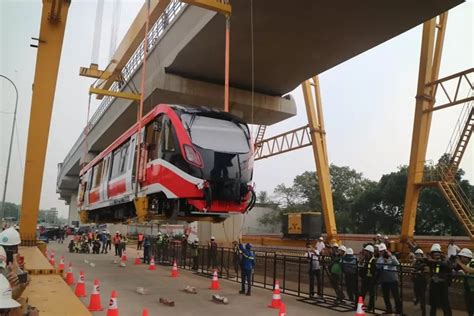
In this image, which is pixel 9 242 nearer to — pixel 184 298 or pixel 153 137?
pixel 153 137

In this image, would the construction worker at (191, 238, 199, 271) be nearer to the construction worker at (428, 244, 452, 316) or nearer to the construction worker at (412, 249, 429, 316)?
the construction worker at (412, 249, 429, 316)

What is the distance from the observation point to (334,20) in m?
15.2

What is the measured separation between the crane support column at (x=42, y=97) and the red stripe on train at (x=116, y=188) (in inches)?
162

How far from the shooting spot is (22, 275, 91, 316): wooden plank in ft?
16.1

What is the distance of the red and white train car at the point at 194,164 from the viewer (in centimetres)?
880

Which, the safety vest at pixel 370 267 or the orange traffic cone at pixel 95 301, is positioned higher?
the safety vest at pixel 370 267

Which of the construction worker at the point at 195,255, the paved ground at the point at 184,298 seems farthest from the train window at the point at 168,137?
the construction worker at the point at 195,255

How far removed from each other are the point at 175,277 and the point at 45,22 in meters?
10.5

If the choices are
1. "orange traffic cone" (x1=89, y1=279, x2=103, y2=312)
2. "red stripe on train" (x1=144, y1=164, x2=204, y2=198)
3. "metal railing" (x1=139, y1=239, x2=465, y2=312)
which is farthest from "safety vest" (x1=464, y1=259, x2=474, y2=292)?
"orange traffic cone" (x1=89, y1=279, x2=103, y2=312)

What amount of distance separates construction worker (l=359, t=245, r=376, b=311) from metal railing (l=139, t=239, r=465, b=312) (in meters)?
0.13

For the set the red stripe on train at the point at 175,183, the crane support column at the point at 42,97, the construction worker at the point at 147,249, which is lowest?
the construction worker at the point at 147,249

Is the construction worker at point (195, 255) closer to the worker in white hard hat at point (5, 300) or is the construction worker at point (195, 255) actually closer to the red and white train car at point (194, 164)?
the red and white train car at point (194, 164)

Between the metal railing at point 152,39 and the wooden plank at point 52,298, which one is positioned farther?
the metal railing at point 152,39

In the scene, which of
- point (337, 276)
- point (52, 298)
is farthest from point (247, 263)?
point (52, 298)
